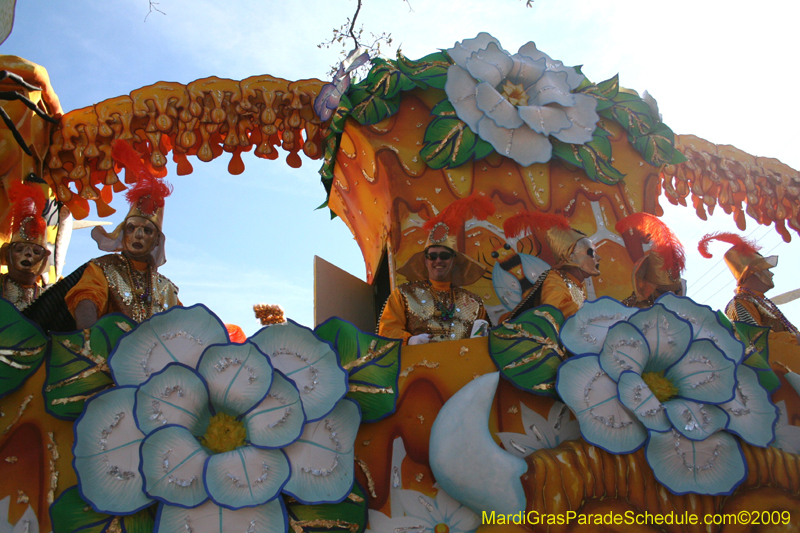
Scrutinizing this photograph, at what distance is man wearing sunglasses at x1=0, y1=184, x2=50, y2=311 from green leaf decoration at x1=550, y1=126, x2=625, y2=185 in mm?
3611

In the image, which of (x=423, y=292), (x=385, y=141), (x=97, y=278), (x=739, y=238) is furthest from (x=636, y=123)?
(x=97, y=278)

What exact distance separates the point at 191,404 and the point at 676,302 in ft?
Answer: 7.51

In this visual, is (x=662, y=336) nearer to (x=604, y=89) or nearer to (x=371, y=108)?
(x=371, y=108)

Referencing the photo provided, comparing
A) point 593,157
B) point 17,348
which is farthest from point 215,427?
point 593,157

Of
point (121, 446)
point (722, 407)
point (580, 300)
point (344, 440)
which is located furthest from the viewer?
point (580, 300)

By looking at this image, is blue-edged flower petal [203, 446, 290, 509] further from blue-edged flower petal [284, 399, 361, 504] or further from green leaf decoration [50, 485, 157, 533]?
green leaf decoration [50, 485, 157, 533]

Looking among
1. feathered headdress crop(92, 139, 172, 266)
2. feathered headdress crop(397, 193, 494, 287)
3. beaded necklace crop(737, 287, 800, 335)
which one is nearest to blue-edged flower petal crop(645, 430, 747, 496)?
feathered headdress crop(397, 193, 494, 287)

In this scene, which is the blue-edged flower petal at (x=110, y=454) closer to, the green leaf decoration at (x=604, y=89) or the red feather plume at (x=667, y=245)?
the red feather plume at (x=667, y=245)

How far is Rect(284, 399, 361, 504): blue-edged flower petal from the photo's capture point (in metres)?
2.49

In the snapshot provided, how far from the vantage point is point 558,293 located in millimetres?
3740

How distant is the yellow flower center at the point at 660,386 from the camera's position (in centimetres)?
302

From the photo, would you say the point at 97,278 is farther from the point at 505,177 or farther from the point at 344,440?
the point at 505,177

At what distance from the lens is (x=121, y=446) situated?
242 centimetres

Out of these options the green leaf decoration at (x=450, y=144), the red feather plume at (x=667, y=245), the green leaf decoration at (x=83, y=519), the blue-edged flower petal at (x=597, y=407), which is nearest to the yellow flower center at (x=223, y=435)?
the green leaf decoration at (x=83, y=519)
